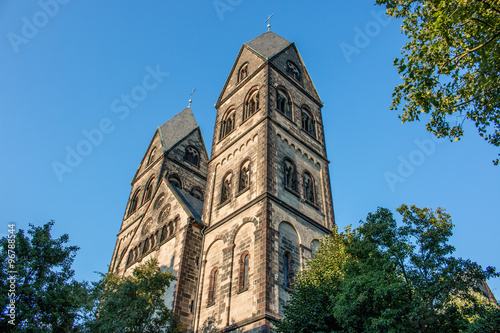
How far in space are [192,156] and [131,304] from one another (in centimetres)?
2195

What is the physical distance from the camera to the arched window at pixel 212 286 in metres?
15.4

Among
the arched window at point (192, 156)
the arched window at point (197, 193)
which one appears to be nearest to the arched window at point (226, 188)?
the arched window at point (197, 193)

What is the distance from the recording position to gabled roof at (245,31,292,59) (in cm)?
2454

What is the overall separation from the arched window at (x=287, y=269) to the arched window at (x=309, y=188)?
4282 millimetres

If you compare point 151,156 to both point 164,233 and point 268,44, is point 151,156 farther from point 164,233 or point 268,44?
point 268,44

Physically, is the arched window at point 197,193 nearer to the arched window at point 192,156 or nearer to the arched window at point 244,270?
the arched window at point 192,156

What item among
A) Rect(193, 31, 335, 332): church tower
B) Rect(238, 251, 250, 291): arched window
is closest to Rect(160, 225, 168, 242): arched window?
Rect(193, 31, 335, 332): church tower

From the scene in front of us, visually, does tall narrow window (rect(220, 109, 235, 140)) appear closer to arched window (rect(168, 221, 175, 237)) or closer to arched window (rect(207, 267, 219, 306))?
arched window (rect(168, 221, 175, 237))

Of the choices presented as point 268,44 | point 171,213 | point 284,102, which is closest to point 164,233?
point 171,213

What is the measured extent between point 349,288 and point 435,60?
20.0 ft

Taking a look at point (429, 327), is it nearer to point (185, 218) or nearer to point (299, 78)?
point (185, 218)

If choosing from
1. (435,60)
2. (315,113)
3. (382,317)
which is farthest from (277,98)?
(382,317)

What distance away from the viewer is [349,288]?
943 centimetres

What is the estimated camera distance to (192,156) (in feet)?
111
